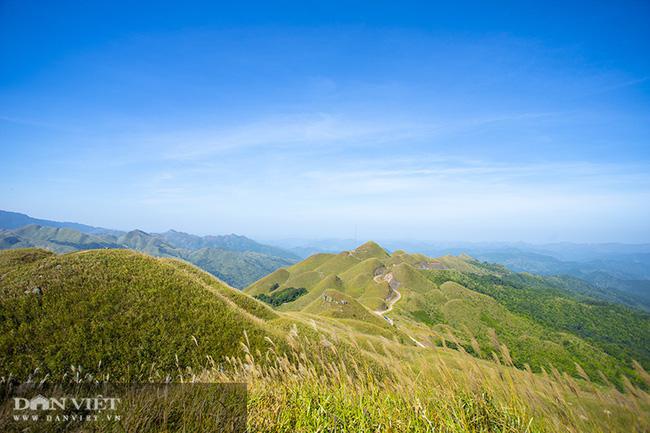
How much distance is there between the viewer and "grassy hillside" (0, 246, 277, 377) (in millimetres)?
12602

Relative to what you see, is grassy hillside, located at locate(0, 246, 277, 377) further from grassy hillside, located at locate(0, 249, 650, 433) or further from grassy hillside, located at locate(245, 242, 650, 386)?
grassy hillside, located at locate(245, 242, 650, 386)

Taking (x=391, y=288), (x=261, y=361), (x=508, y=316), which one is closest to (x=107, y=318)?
(x=261, y=361)

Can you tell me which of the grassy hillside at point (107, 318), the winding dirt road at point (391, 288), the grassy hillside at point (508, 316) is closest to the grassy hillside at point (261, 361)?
the grassy hillside at point (107, 318)

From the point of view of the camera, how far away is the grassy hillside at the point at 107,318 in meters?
12.6

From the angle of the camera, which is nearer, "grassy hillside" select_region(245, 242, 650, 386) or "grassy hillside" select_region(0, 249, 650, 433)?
"grassy hillside" select_region(0, 249, 650, 433)

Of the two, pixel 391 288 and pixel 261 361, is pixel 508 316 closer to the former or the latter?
pixel 391 288

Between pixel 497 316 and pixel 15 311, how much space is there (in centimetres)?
16488

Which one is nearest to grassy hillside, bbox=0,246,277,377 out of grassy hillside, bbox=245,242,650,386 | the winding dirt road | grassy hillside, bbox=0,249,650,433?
grassy hillside, bbox=0,249,650,433

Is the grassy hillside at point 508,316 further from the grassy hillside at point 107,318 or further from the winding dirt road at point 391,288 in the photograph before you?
the grassy hillside at point 107,318

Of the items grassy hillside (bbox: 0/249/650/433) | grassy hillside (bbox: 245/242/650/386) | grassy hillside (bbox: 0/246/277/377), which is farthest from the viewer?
grassy hillside (bbox: 245/242/650/386)

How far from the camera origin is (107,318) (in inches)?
580

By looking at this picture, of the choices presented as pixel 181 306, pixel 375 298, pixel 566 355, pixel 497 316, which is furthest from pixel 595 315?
pixel 181 306

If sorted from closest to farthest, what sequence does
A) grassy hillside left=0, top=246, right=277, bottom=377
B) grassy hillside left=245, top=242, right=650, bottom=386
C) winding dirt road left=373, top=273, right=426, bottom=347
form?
grassy hillside left=0, top=246, right=277, bottom=377 < grassy hillside left=245, top=242, right=650, bottom=386 < winding dirt road left=373, top=273, right=426, bottom=347

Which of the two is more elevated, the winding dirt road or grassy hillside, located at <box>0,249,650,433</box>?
grassy hillside, located at <box>0,249,650,433</box>
